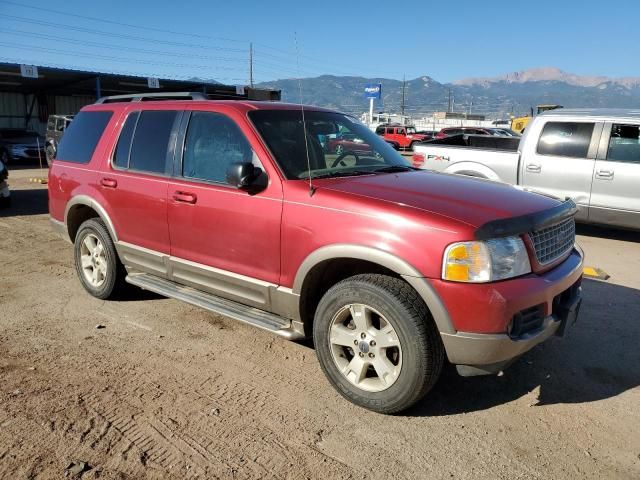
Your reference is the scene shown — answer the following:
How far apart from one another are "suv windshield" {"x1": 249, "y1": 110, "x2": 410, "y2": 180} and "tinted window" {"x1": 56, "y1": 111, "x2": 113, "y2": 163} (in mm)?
1945

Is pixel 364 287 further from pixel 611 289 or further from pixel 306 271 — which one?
pixel 611 289

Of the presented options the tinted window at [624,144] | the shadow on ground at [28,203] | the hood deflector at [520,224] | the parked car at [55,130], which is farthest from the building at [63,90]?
the hood deflector at [520,224]

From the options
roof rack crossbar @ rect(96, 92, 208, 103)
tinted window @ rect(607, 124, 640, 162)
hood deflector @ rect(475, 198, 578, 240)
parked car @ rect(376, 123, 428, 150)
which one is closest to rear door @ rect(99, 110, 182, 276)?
roof rack crossbar @ rect(96, 92, 208, 103)

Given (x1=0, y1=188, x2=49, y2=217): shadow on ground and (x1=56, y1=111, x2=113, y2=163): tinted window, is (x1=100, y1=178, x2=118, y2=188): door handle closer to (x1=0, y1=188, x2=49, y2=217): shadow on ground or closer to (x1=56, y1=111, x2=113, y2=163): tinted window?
(x1=56, y1=111, x2=113, y2=163): tinted window

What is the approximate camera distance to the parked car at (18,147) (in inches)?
870

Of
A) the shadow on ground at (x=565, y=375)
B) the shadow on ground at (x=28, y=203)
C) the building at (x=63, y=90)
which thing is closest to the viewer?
the shadow on ground at (x=565, y=375)

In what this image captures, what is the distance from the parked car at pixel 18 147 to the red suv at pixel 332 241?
20.3 meters

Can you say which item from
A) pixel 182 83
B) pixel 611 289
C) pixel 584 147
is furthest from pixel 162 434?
pixel 182 83

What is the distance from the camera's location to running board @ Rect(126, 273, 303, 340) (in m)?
3.55

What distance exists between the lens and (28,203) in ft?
36.5

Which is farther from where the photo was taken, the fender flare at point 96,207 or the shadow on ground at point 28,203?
the shadow on ground at point 28,203

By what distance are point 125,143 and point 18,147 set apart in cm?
2101

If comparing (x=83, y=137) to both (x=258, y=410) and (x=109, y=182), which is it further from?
(x=258, y=410)

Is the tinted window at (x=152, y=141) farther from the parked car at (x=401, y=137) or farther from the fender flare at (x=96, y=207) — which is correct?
the parked car at (x=401, y=137)
